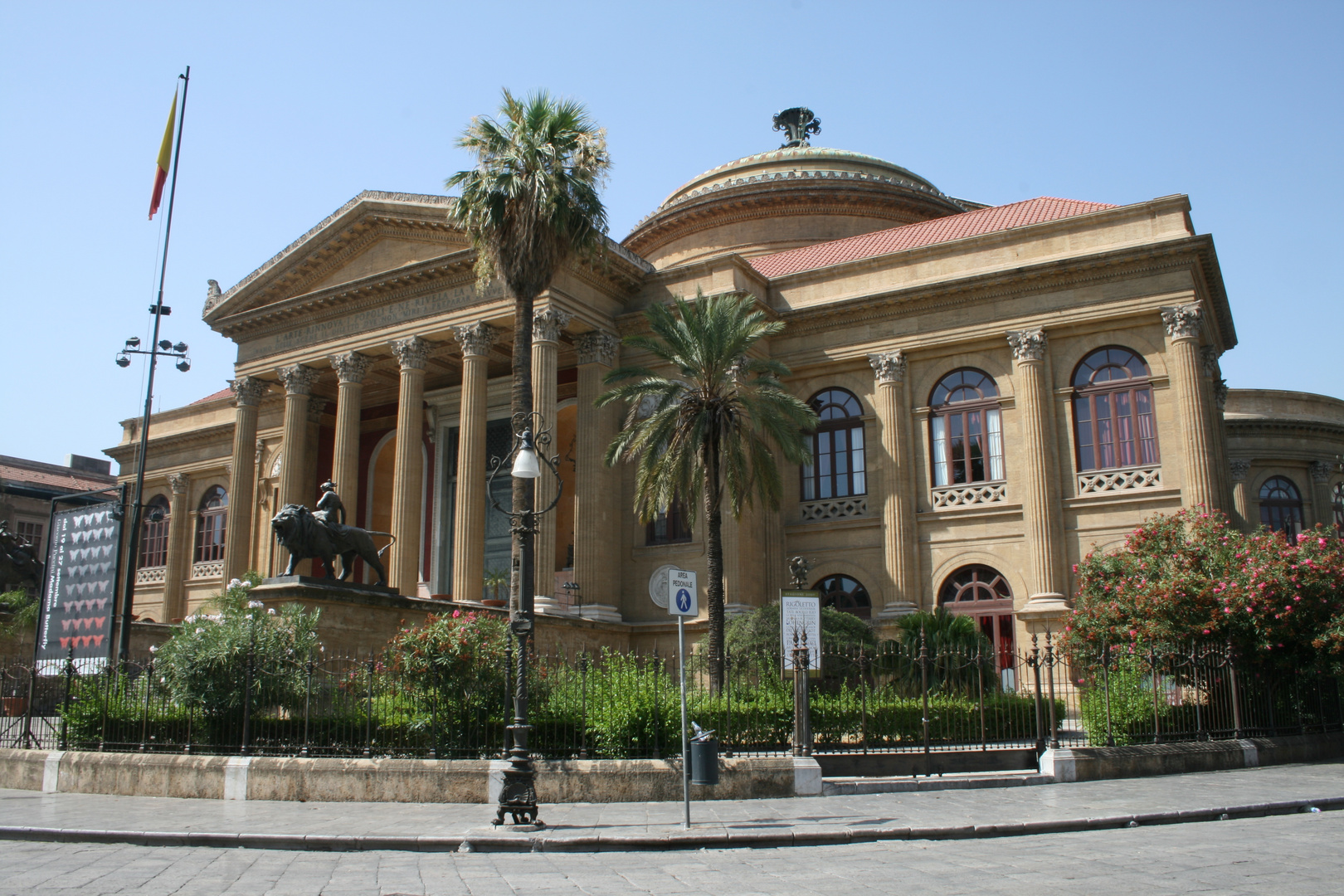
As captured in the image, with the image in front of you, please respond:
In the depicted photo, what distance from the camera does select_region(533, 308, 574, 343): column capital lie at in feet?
98.9

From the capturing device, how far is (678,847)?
1093cm

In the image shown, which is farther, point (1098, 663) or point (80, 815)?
point (1098, 663)

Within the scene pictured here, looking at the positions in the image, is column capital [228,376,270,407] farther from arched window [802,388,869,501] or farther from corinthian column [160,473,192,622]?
arched window [802,388,869,501]

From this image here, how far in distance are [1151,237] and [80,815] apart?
26.5 meters

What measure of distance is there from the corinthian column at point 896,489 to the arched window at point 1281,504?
57.5ft

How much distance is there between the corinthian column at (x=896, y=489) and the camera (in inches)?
1160

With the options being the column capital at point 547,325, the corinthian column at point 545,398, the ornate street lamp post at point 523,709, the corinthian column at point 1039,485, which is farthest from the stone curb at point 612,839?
the column capital at point 547,325

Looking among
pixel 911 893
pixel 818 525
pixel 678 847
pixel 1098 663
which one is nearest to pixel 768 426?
pixel 818 525

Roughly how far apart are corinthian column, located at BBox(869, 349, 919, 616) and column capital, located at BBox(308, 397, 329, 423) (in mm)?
19638

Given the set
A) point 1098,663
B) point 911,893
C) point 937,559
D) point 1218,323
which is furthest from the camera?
point 1218,323

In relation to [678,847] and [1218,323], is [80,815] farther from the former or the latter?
[1218,323]

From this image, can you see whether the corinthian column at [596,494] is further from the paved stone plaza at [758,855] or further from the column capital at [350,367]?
the paved stone plaza at [758,855]

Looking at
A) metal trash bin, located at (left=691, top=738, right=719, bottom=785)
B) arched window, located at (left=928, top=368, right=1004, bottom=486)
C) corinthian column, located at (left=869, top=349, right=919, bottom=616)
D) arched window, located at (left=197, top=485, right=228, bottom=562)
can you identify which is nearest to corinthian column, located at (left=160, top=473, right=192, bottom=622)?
arched window, located at (left=197, top=485, right=228, bottom=562)

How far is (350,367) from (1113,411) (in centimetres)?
2232
